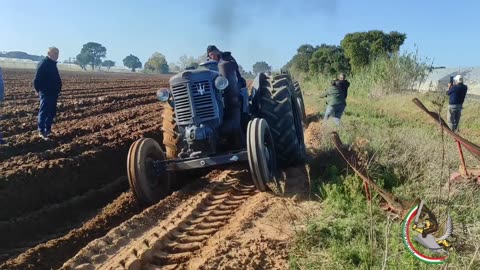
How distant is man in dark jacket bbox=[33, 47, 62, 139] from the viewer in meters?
8.86

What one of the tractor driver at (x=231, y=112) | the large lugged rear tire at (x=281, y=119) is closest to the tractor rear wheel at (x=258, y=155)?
the tractor driver at (x=231, y=112)

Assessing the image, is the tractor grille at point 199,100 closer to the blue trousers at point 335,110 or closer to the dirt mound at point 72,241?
the dirt mound at point 72,241

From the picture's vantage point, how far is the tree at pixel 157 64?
313 ft

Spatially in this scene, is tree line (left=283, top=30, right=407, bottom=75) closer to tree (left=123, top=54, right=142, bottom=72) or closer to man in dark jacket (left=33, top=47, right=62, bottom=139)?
man in dark jacket (left=33, top=47, right=62, bottom=139)

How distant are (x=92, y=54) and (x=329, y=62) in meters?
91.8

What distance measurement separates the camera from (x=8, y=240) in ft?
17.2

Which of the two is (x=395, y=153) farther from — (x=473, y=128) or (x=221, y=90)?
(x=473, y=128)

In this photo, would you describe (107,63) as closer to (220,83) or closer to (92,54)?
(92,54)

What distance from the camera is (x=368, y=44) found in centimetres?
2714

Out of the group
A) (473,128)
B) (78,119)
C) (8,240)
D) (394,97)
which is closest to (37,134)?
(78,119)

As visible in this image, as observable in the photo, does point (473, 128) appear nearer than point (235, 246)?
No

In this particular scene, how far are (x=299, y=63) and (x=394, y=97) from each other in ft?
73.5

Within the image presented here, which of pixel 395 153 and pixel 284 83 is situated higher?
pixel 284 83

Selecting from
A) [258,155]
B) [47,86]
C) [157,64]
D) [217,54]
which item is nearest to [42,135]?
[47,86]
